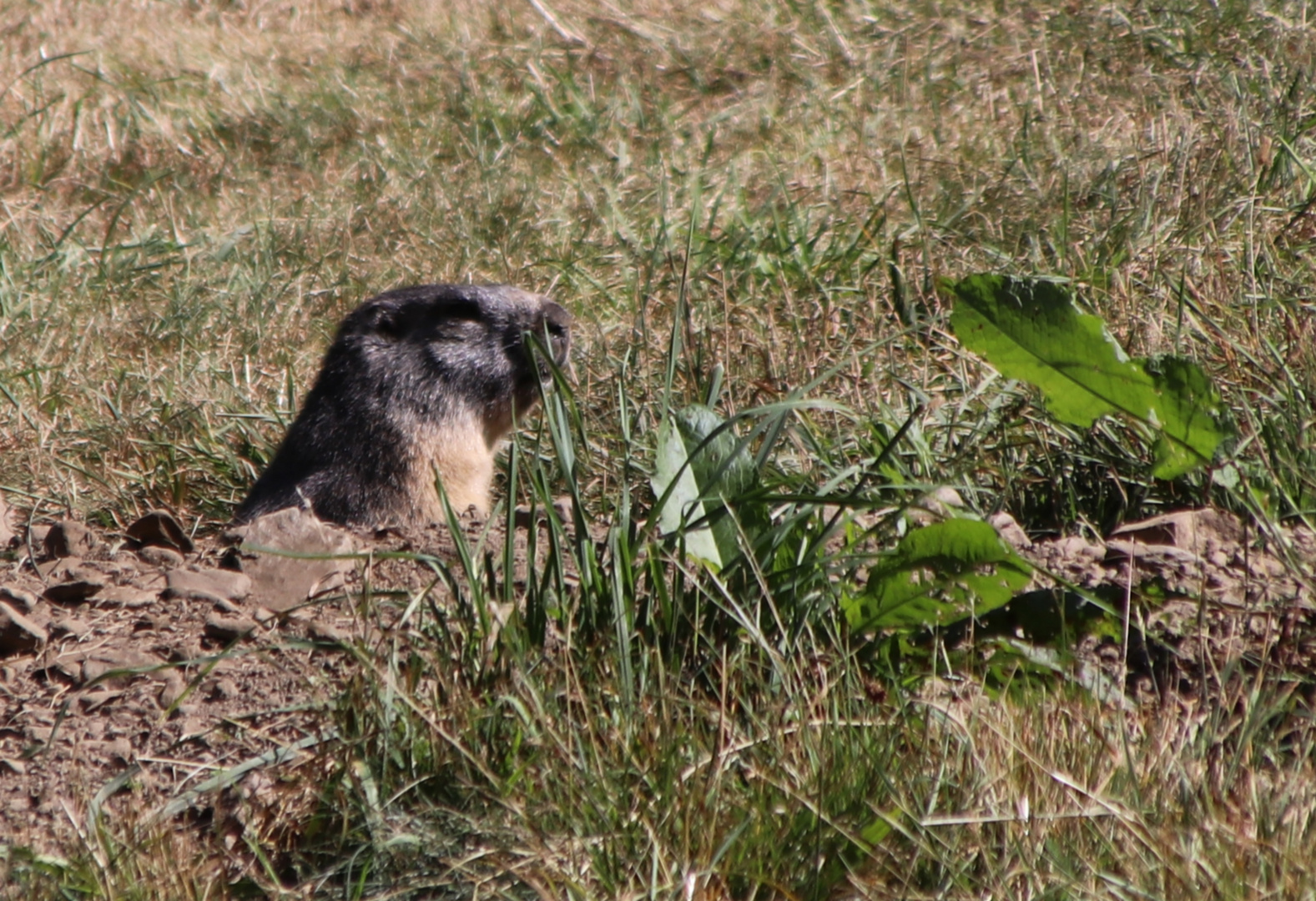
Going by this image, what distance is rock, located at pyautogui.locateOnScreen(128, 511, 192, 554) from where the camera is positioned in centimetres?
407

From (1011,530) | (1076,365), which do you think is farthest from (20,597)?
(1076,365)

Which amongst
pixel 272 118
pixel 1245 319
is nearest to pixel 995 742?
pixel 1245 319

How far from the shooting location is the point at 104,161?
7691 mm

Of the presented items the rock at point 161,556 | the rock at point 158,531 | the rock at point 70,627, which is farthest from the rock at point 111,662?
the rock at point 158,531

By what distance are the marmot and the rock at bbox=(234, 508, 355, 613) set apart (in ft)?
2.03

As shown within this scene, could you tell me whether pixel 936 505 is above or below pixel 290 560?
above

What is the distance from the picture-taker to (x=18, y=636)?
10.5 feet

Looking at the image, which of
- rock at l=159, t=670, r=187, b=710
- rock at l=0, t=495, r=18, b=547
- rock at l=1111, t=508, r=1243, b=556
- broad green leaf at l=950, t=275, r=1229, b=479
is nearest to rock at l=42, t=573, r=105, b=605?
rock at l=159, t=670, r=187, b=710

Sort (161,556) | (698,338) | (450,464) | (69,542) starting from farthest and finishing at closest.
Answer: (450,464) < (698,338) < (69,542) < (161,556)

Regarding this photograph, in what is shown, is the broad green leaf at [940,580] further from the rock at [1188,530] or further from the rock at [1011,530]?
the rock at [1188,530]

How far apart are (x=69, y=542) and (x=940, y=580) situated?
90.7 inches

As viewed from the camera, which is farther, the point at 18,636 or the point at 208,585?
the point at 208,585

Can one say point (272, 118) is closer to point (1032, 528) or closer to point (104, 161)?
point (104, 161)

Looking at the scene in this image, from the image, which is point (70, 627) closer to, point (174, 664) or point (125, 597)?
point (125, 597)
